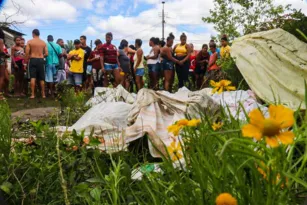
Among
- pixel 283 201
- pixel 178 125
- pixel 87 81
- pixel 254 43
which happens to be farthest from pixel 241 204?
pixel 87 81

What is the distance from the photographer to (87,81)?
13.2 m

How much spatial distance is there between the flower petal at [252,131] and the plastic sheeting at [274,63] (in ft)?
14.1

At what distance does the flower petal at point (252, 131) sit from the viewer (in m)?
0.84

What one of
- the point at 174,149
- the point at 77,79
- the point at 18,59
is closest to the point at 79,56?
the point at 77,79

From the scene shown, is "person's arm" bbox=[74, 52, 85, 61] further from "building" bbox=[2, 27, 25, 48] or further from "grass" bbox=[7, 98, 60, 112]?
"grass" bbox=[7, 98, 60, 112]

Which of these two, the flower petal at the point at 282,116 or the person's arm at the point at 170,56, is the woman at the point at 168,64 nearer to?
the person's arm at the point at 170,56

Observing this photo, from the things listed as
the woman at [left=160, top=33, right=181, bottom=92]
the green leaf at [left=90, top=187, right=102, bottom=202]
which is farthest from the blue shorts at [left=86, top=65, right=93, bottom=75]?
the green leaf at [left=90, top=187, right=102, bottom=202]

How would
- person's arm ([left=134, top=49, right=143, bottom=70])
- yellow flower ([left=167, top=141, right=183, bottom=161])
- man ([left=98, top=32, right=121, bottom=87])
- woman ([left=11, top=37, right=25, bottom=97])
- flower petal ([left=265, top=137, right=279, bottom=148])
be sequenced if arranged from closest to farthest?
flower petal ([left=265, top=137, right=279, bottom=148]) < yellow flower ([left=167, top=141, right=183, bottom=161]) < man ([left=98, top=32, right=121, bottom=87]) < person's arm ([left=134, top=49, right=143, bottom=70]) < woman ([left=11, top=37, right=25, bottom=97])

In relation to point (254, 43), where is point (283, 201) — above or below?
below

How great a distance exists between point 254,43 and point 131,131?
3.30 meters

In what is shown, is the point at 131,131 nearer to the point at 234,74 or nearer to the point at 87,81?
the point at 234,74

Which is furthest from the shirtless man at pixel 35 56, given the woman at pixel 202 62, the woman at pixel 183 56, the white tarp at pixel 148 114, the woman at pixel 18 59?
the white tarp at pixel 148 114

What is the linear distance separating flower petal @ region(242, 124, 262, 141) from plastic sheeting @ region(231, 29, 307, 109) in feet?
14.1

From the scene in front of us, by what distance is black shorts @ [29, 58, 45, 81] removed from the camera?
10609 mm
